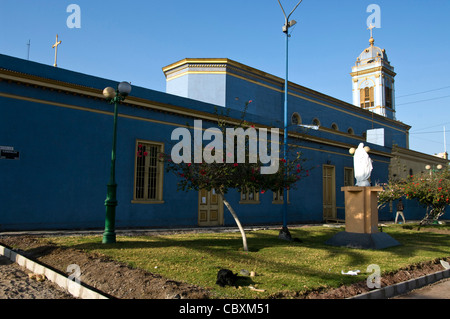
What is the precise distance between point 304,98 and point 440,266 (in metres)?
18.7

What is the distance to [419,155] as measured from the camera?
33.3 m

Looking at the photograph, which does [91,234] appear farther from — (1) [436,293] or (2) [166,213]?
(1) [436,293]

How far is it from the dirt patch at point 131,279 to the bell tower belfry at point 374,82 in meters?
32.1

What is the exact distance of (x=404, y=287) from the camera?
6.57 meters

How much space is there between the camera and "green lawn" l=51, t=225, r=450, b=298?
588 cm

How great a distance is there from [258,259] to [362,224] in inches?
179

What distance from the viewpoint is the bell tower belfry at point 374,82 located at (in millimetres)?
37188

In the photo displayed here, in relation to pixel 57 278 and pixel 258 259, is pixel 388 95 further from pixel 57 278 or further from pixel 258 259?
pixel 57 278

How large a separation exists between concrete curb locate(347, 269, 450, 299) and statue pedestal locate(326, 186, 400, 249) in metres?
2.60

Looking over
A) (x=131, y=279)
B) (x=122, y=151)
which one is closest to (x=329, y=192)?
(x=122, y=151)

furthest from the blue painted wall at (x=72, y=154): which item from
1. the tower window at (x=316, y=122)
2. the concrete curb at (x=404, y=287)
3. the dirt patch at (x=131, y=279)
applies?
the tower window at (x=316, y=122)

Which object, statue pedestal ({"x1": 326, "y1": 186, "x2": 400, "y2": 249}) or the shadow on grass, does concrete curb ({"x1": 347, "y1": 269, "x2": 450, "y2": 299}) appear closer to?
the shadow on grass

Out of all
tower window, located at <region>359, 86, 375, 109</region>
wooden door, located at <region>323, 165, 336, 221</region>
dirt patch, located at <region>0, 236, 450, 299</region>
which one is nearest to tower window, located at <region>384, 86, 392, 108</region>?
tower window, located at <region>359, 86, 375, 109</region>
